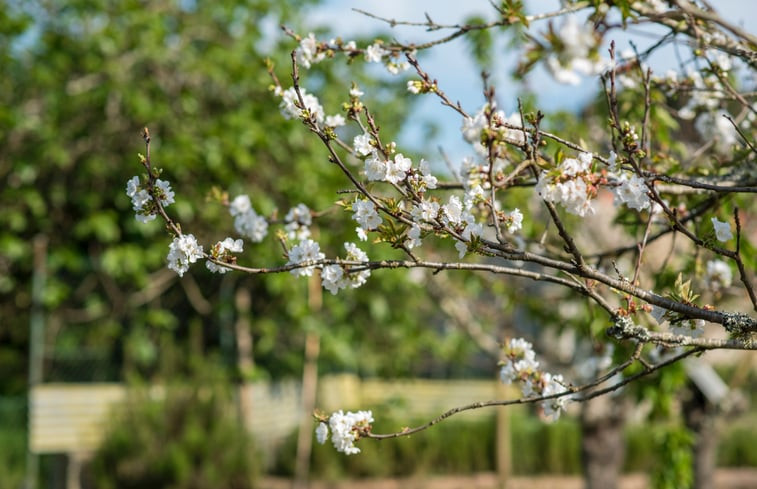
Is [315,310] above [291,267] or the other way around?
above

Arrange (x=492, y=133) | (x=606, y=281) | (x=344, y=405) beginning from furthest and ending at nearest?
(x=344, y=405)
(x=606, y=281)
(x=492, y=133)

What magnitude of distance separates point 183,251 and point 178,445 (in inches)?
191

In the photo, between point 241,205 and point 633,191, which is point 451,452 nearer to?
point 241,205

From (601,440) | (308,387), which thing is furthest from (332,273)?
(601,440)

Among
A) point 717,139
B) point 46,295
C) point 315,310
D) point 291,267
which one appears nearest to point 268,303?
point 315,310

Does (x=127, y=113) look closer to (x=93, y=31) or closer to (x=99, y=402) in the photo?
(x=93, y=31)

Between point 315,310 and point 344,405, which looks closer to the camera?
point 315,310

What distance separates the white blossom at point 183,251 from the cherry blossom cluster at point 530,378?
0.96 meters

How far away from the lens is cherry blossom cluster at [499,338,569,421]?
2.28 m

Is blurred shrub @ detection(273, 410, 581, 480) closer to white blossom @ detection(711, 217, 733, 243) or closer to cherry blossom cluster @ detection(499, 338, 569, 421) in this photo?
cherry blossom cluster @ detection(499, 338, 569, 421)

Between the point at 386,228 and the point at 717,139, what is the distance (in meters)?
1.78

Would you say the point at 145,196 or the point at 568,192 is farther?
the point at 145,196

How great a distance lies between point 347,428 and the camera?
6.83ft

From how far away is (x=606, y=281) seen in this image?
172 cm
